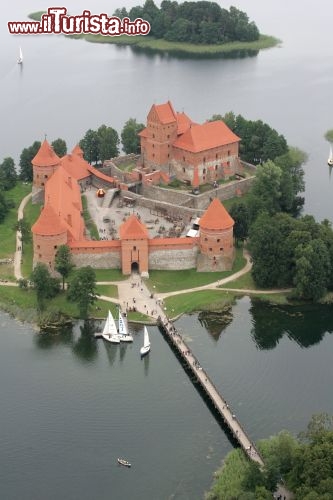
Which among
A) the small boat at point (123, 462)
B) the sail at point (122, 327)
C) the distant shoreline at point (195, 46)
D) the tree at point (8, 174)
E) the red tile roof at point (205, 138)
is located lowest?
Result: the small boat at point (123, 462)

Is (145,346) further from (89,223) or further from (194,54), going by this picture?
(194,54)

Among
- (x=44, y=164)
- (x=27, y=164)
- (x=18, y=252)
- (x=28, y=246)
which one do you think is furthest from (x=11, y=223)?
(x=27, y=164)

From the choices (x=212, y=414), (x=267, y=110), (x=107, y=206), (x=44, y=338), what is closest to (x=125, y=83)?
(x=267, y=110)

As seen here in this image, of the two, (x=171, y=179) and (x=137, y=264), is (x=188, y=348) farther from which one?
(x=171, y=179)

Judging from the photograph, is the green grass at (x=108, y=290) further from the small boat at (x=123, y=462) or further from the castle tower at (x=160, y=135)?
the castle tower at (x=160, y=135)

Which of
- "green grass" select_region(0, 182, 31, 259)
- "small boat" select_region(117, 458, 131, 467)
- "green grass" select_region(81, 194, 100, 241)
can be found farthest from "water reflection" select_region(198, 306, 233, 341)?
"green grass" select_region(0, 182, 31, 259)

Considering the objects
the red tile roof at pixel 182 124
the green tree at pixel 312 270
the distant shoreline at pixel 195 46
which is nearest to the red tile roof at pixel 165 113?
the red tile roof at pixel 182 124
